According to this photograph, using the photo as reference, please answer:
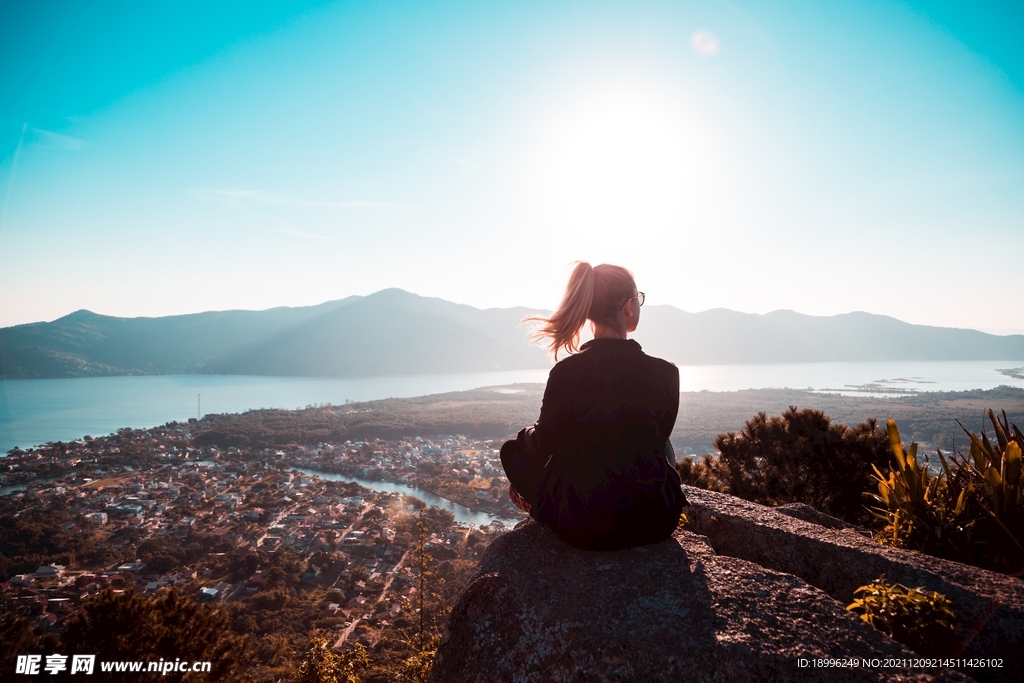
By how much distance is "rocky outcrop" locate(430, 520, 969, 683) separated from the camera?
1722 millimetres

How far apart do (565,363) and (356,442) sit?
6036 centimetres

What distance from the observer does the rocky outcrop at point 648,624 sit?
1.72 m

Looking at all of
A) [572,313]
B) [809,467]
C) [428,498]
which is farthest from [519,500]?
[428,498]

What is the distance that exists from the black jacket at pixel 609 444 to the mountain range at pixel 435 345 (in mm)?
157284

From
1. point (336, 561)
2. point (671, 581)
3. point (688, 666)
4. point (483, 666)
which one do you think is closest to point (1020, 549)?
point (671, 581)

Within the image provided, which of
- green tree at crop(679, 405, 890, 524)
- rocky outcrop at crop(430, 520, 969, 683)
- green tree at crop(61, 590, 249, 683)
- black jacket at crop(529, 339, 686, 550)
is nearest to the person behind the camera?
rocky outcrop at crop(430, 520, 969, 683)

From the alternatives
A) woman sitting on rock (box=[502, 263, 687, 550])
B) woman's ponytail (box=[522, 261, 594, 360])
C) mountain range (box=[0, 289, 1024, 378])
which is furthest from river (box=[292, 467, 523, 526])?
mountain range (box=[0, 289, 1024, 378])

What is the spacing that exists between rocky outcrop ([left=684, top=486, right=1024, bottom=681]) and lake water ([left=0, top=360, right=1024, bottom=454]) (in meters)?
82.4

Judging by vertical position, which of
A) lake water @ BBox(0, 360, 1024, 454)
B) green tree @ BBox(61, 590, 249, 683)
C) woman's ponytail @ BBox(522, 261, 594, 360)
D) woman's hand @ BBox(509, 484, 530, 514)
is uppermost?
woman's ponytail @ BBox(522, 261, 594, 360)

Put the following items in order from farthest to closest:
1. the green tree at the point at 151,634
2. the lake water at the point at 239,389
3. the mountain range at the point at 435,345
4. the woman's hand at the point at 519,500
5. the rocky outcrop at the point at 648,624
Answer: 1. the mountain range at the point at 435,345
2. the lake water at the point at 239,389
3. the green tree at the point at 151,634
4. the woman's hand at the point at 519,500
5. the rocky outcrop at the point at 648,624

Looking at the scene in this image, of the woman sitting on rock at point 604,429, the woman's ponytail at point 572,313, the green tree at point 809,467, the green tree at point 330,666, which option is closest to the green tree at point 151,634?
the green tree at point 330,666

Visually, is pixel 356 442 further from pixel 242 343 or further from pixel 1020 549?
pixel 242 343

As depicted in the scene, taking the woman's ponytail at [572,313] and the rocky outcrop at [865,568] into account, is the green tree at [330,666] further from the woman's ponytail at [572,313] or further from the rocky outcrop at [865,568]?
the woman's ponytail at [572,313]

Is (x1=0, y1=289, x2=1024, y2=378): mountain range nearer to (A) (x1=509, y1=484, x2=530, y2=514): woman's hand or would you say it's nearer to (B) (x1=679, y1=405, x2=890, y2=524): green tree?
(B) (x1=679, y1=405, x2=890, y2=524): green tree
